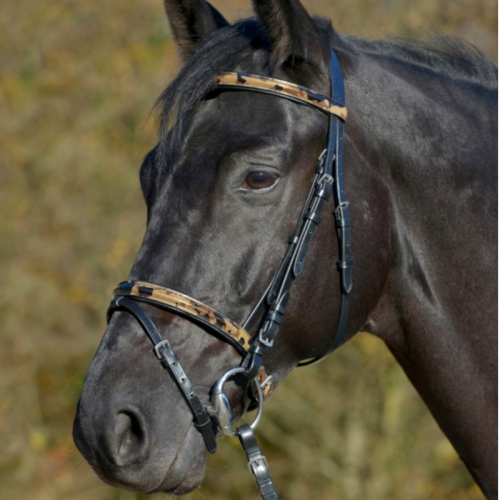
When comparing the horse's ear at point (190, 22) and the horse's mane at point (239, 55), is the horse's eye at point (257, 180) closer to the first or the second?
the horse's mane at point (239, 55)

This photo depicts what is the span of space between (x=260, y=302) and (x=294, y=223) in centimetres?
27

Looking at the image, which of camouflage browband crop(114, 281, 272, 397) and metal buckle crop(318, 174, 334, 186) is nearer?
camouflage browband crop(114, 281, 272, 397)

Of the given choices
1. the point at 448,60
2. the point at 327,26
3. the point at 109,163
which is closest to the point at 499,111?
the point at 448,60

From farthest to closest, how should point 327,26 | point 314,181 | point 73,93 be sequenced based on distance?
point 73,93
point 327,26
point 314,181

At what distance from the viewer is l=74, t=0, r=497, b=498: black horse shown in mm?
2059

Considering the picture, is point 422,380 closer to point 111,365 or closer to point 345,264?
point 345,264

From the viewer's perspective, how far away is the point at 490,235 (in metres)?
2.60

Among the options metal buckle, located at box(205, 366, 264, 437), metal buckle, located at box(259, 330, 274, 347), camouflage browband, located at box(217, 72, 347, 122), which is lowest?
metal buckle, located at box(205, 366, 264, 437)

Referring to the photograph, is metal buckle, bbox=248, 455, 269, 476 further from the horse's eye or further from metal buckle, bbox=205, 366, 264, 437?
the horse's eye

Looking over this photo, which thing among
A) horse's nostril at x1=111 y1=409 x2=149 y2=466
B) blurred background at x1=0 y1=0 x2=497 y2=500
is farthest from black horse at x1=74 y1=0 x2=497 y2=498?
blurred background at x1=0 y1=0 x2=497 y2=500

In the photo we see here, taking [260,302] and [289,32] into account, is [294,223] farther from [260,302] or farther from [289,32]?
[289,32]

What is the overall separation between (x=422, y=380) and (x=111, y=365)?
1153 mm

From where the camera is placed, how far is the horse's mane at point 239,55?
7.49 ft

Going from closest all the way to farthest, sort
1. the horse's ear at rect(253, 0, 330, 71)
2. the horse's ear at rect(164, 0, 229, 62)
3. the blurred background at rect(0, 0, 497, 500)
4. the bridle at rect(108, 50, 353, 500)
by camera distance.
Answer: the bridle at rect(108, 50, 353, 500) → the horse's ear at rect(253, 0, 330, 71) → the horse's ear at rect(164, 0, 229, 62) → the blurred background at rect(0, 0, 497, 500)
